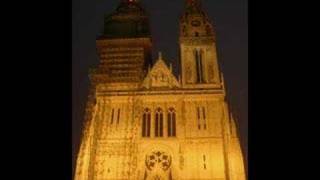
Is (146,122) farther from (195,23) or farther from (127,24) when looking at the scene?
(195,23)

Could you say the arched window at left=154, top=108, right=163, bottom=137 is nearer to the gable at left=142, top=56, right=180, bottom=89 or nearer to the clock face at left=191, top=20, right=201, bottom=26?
the gable at left=142, top=56, right=180, bottom=89

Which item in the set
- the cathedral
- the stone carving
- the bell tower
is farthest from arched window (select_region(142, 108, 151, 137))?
the bell tower

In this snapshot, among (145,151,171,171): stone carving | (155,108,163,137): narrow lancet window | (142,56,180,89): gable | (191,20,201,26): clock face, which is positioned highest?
(191,20,201,26): clock face

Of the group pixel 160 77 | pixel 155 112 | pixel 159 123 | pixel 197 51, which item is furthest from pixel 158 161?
pixel 197 51

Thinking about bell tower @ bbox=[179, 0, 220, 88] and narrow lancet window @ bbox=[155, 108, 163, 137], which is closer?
narrow lancet window @ bbox=[155, 108, 163, 137]

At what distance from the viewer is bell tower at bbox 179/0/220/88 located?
28.7 meters

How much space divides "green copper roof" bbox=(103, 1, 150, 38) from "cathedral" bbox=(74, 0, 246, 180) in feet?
0.19

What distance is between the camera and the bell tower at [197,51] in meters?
28.7

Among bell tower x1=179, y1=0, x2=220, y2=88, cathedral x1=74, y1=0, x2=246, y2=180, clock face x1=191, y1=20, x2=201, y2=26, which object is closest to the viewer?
cathedral x1=74, y1=0, x2=246, y2=180

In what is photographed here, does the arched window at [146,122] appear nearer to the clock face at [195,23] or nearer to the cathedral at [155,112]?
the cathedral at [155,112]

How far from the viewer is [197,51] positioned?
29.6m
